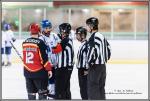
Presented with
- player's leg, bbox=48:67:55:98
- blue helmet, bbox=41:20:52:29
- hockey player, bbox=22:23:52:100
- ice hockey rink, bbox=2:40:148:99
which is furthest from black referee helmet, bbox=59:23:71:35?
ice hockey rink, bbox=2:40:148:99

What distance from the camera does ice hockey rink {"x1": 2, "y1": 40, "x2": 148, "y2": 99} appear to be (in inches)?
257

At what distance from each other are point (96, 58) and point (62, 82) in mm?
618

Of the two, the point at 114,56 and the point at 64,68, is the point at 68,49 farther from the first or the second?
the point at 114,56

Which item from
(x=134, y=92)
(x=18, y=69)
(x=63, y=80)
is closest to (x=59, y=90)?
(x=63, y=80)

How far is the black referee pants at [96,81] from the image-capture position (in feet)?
16.4

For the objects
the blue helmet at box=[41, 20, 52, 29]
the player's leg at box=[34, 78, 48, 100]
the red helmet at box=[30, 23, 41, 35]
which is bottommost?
the player's leg at box=[34, 78, 48, 100]

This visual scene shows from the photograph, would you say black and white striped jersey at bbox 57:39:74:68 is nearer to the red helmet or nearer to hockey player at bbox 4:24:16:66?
the red helmet

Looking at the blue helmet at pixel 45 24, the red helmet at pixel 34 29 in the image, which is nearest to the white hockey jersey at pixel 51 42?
the blue helmet at pixel 45 24

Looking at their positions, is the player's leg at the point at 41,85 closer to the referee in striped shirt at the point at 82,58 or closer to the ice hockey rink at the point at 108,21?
the referee in striped shirt at the point at 82,58

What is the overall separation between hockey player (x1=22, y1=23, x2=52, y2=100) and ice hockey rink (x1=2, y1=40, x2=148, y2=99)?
1016 millimetres

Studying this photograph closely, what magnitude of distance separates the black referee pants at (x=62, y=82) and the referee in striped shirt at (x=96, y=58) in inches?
15.1

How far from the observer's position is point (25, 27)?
11164 millimetres

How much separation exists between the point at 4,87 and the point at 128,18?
4994 mm

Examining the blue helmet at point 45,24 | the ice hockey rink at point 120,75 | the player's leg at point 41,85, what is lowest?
the ice hockey rink at point 120,75
